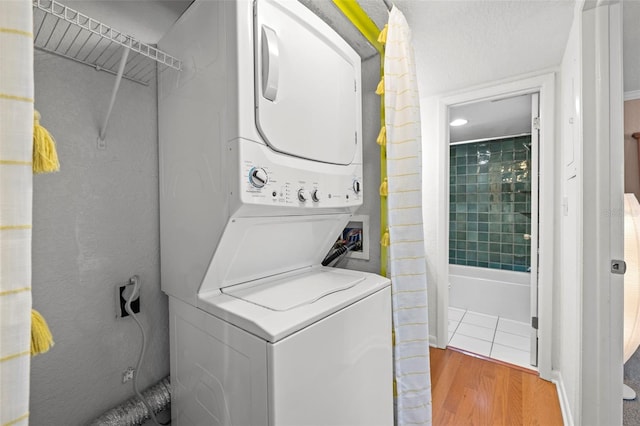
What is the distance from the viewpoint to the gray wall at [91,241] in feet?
3.35

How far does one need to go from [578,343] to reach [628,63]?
7.53ft

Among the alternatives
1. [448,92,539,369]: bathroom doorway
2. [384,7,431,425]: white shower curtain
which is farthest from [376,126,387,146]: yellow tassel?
[448,92,539,369]: bathroom doorway

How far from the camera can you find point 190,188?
1.09 m

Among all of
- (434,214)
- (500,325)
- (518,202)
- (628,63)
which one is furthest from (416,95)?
(518,202)

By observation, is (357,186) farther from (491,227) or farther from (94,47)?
(491,227)

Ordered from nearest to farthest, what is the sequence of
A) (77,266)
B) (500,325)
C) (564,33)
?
(77,266)
(564,33)
(500,325)

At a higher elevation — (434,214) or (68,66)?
(68,66)

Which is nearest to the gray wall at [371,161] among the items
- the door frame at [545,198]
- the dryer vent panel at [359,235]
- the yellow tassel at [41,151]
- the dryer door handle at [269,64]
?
the dryer vent panel at [359,235]

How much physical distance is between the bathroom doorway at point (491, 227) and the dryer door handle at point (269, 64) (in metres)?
2.81

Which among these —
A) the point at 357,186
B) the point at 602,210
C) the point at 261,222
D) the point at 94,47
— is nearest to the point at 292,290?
the point at 261,222

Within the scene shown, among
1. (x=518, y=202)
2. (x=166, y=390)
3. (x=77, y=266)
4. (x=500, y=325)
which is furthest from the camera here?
(x=518, y=202)

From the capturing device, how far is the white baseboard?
176 cm

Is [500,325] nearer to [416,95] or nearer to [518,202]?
[518,202]

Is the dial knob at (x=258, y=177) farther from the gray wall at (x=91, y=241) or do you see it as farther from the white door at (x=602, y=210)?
the white door at (x=602, y=210)
